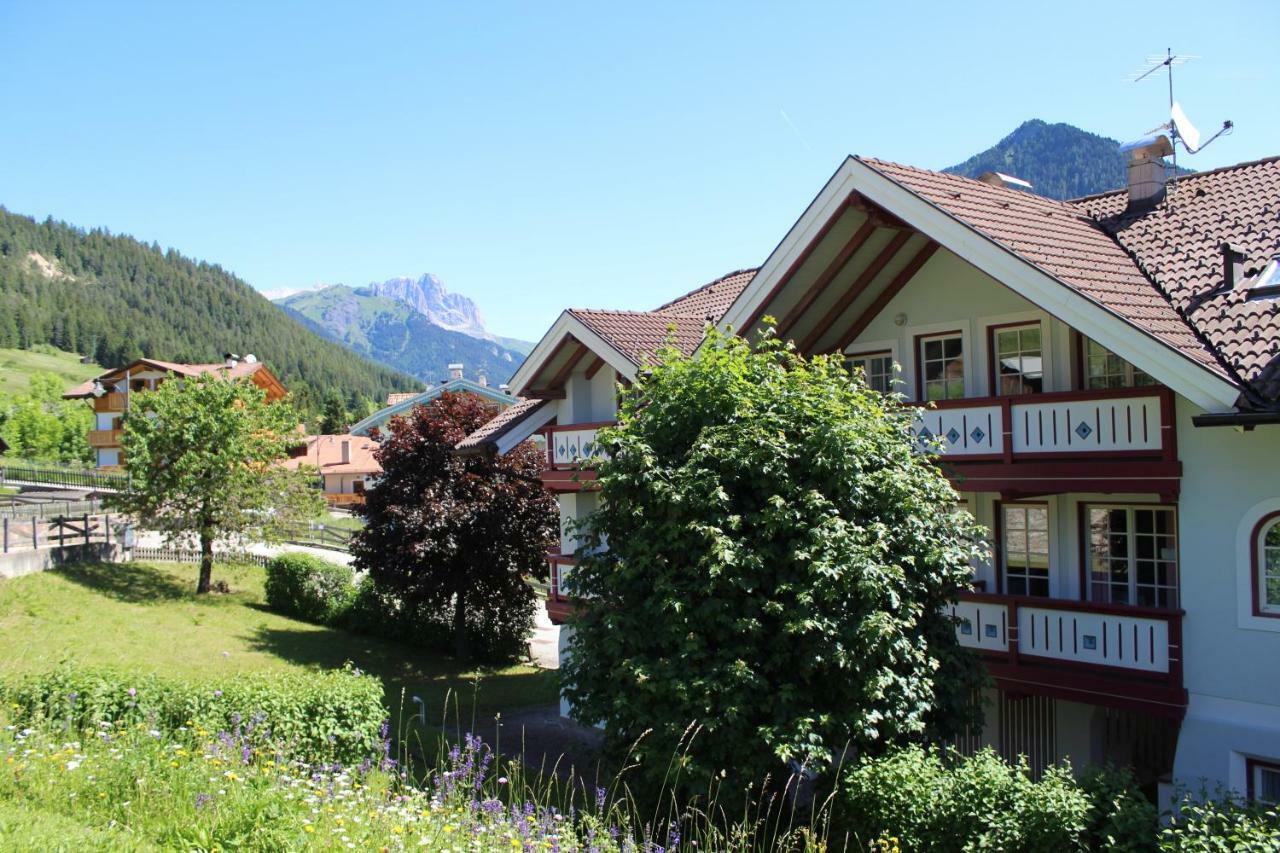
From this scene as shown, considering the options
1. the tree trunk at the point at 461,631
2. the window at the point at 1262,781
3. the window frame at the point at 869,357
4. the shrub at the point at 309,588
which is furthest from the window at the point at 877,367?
the shrub at the point at 309,588

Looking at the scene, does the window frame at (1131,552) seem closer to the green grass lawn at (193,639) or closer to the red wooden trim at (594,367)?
the red wooden trim at (594,367)

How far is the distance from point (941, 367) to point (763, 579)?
6.54 meters

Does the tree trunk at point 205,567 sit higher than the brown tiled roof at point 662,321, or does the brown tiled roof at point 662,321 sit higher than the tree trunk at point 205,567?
the brown tiled roof at point 662,321

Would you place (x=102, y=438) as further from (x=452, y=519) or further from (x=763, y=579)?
(x=763, y=579)

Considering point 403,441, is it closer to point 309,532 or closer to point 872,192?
point 872,192

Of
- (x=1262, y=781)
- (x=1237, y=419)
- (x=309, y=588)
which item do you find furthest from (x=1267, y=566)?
(x=309, y=588)

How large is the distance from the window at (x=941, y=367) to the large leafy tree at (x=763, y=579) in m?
4.06

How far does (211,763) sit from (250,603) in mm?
24775

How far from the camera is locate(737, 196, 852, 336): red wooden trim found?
44.1 ft

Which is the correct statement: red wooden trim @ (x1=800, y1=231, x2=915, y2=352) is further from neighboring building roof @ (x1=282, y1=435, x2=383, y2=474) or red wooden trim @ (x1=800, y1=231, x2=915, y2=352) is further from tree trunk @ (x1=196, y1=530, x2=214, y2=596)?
neighboring building roof @ (x1=282, y1=435, x2=383, y2=474)

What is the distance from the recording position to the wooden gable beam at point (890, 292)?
14.4 m

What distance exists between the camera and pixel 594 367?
63.6 ft

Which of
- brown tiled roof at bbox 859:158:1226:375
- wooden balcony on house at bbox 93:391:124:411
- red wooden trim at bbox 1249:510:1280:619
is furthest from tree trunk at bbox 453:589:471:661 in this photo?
wooden balcony on house at bbox 93:391:124:411

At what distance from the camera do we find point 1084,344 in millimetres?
13055
